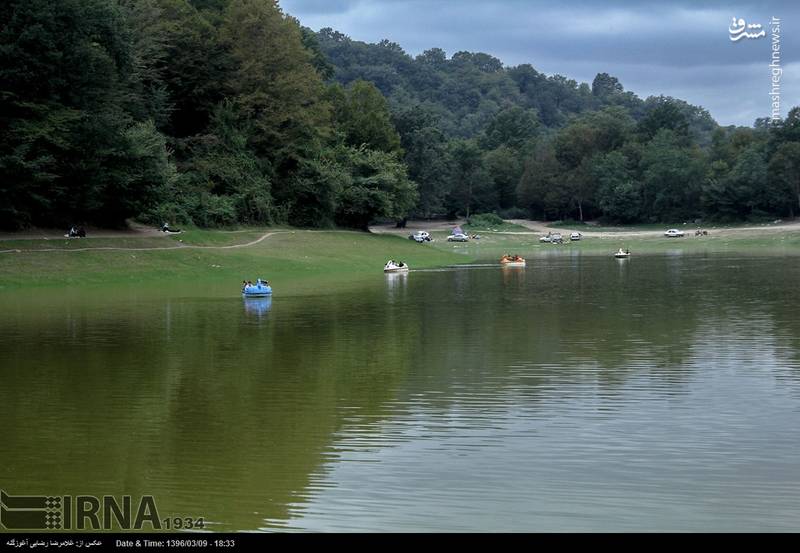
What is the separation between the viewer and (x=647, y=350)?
24922 millimetres

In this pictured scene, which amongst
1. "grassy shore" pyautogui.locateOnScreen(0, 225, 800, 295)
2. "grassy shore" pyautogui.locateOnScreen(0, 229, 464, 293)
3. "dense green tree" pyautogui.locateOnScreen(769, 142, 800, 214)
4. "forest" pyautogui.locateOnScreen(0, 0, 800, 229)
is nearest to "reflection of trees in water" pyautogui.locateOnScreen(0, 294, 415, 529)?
"grassy shore" pyautogui.locateOnScreen(0, 225, 800, 295)

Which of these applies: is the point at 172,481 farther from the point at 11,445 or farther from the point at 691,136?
the point at 691,136

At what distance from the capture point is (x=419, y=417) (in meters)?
17.2

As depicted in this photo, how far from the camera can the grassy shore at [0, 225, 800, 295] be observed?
50.2 metres

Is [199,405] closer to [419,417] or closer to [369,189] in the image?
[419,417]

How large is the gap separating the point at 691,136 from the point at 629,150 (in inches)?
844

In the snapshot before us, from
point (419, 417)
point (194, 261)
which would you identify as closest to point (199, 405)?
point (419, 417)

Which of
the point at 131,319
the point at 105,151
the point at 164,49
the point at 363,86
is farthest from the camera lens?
the point at 363,86

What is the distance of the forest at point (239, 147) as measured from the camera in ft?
184

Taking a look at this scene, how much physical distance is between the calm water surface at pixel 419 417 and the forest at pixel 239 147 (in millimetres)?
26267

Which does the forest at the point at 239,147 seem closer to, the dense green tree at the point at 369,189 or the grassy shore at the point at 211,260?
the dense green tree at the point at 369,189

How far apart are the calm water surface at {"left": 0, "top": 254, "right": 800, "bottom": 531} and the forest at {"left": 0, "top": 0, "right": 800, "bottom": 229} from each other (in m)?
Answer: 26.3
